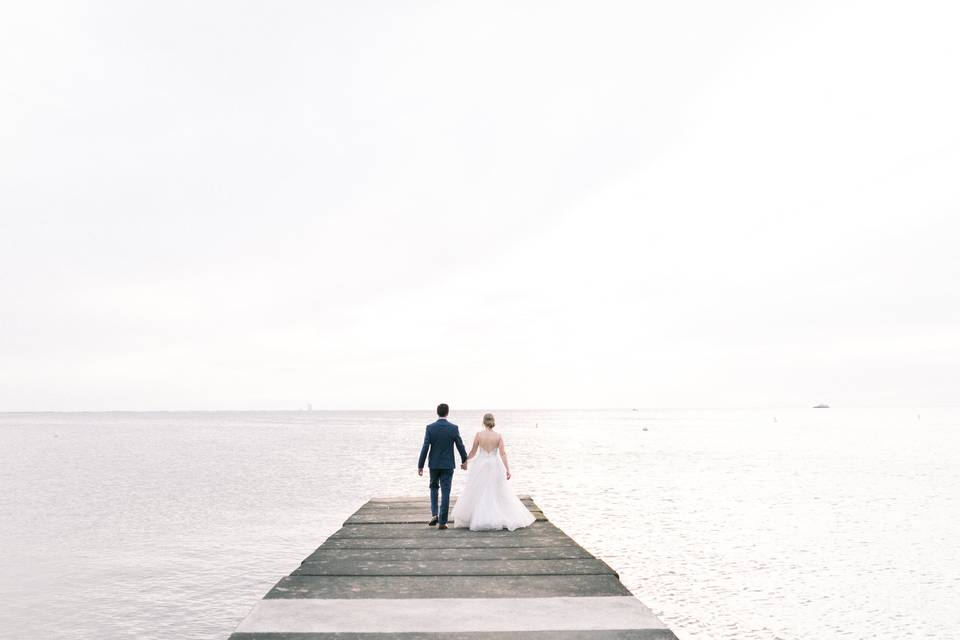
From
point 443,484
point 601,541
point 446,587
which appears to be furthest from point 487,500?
point 601,541

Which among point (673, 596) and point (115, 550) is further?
point (115, 550)

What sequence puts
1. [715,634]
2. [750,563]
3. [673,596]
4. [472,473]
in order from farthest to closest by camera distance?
[750,563] → [673,596] → [715,634] → [472,473]

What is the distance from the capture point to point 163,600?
17.6m

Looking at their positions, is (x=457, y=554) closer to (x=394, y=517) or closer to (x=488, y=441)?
(x=488, y=441)

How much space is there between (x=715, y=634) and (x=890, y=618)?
5094mm

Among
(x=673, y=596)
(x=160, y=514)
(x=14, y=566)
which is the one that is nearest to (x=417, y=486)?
(x=160, y=514)

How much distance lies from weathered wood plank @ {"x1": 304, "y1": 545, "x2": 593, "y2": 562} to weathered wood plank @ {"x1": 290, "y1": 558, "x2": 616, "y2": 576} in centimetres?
23

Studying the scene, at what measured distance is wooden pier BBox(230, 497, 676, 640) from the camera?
22.8 feet

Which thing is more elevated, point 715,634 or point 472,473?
point 472,473

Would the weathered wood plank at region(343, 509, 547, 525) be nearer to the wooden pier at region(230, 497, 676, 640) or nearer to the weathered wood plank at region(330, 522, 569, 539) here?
the weathered wood plank at region(330, 522, 569, 539)

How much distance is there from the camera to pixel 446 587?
887cm

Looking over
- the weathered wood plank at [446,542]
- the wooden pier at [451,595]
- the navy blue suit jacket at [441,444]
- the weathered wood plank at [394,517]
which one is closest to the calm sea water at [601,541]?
the weathered wood plank at [394,517]

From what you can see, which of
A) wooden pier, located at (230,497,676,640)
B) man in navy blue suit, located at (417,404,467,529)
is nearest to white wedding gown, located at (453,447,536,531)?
man in navy blue suit, located at (417,404,467,529)

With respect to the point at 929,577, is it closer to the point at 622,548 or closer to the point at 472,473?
the point at 622,548
